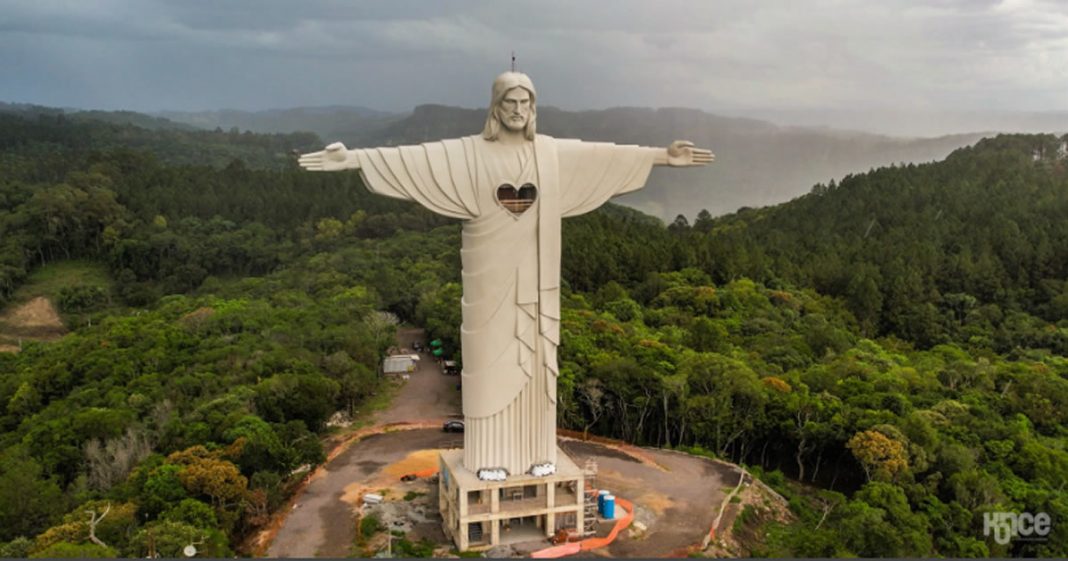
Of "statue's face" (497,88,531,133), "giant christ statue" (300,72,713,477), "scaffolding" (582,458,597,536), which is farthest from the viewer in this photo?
"scaffolding" (582,458,597,536)

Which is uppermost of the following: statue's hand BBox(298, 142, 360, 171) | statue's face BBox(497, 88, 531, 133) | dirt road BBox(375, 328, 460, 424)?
statue's face BBox(497, 88, 531, 133)

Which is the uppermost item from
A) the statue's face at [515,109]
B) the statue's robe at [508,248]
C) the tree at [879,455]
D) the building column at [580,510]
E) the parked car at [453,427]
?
the statue's face at [515,109]

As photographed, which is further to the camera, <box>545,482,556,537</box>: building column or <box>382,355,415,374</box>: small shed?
<box>382,355,415,374</box>: small shed

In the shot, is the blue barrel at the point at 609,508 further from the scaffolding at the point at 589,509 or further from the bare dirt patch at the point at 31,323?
the bare dirt patch at the point at 31,323

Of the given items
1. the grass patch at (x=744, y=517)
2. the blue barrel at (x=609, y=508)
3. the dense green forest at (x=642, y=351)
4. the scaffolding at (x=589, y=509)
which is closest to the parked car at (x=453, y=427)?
the dense green forest at (x=642, y=351)

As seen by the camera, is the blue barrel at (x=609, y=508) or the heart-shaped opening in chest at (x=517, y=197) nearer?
the heart-shaped opening in chest at (x=517, y=197)

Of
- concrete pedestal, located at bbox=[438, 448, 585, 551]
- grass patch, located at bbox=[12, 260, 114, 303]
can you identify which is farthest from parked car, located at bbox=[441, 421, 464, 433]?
grass patch, located at bbox=[12, 260, 114, 303]

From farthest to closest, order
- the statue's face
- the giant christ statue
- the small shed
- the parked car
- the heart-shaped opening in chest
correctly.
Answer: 1. the small shed
2. the parked car
3. the heart-shaped opening in chest
4. the giant christ statue
5. the statue's face

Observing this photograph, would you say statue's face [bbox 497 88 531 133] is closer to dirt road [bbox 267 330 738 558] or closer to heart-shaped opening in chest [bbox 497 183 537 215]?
heart-shaped opening in chest [bbox 497 183 537 215]

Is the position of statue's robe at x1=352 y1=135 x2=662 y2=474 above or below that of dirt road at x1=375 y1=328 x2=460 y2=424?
above
